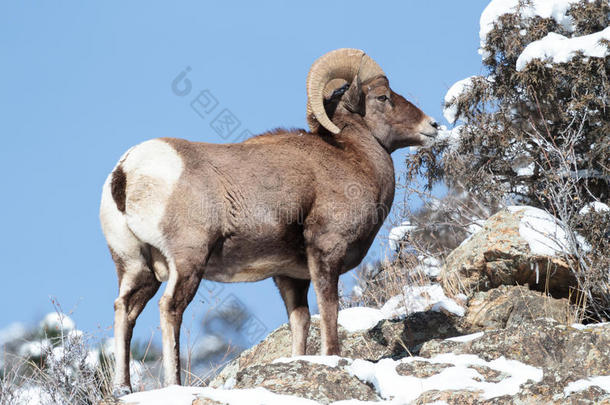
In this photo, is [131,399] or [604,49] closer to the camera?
[131,399]

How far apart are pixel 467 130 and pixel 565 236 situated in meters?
2.76

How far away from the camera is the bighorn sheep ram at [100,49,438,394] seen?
6070 mm

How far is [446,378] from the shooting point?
4953 mm

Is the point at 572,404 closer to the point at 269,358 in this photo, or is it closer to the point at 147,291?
the point at 147,291

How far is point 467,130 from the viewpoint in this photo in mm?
11570

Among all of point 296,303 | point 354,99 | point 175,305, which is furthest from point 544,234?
point 175,305

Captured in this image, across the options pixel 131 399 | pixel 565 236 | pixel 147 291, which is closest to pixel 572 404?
pixel 131 399

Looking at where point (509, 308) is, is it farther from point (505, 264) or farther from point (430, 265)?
point (430, 265)

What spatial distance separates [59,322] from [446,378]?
13.7 feet

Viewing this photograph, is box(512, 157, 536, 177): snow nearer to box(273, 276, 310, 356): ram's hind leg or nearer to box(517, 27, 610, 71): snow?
box(517, 27, 610, 71): snow

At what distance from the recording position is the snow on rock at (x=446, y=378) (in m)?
4.69

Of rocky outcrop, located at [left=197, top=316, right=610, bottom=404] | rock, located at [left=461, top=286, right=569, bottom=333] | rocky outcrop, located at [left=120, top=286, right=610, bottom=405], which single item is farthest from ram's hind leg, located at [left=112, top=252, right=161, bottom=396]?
rock, located at [left=461, top=286, right=569, bottom=333]

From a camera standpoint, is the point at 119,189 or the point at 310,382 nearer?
the point at 310,382

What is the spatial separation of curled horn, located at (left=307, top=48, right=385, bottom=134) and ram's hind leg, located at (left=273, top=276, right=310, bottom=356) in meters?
1.49
